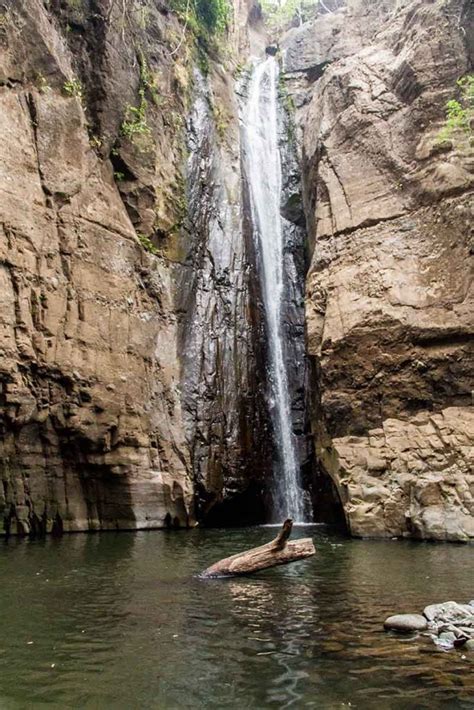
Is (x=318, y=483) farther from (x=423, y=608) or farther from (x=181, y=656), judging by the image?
(x=181, y=656)

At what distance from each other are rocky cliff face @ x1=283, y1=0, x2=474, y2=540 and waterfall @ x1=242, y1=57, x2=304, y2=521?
2.06 m

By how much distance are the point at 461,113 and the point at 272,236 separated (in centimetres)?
947

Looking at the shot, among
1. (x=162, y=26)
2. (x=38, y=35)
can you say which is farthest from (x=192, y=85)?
(x=38, y=35)

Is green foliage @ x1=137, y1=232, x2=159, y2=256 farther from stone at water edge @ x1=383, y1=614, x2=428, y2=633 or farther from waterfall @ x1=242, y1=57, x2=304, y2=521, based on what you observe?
stone at water edge @ x1=383, y1=614, x2=428, y2=633

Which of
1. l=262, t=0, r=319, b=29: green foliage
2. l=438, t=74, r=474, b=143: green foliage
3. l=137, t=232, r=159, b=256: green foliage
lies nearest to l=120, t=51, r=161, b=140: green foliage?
l=137, t=232, r=159, b=256: green foliage

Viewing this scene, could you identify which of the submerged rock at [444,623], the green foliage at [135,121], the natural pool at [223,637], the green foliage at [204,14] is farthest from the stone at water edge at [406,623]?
the green foliage at [204,14]

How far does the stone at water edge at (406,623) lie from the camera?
18.7 feet

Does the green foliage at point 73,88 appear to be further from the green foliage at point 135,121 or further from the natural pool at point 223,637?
the natural pool at point 223,637

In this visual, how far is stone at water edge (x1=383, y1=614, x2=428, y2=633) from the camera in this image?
5695mm

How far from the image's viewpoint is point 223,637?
5.62 meters

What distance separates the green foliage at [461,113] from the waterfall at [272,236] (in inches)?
336

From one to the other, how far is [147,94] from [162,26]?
4162 millimetres

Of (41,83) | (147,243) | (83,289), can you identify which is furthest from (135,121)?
(83,289)

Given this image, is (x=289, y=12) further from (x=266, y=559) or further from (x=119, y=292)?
(x=266, y=559)
